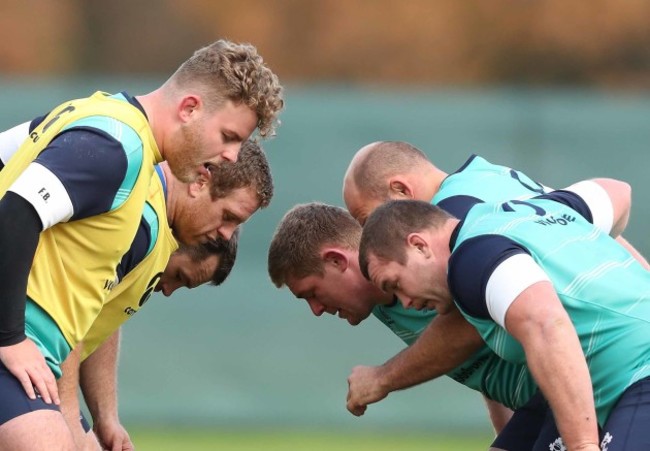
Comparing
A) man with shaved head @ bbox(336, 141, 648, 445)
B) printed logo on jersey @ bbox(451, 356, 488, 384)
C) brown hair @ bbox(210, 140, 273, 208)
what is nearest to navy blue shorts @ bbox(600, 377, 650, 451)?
man with shaved head @ bbox(336, 141, 648, 445)

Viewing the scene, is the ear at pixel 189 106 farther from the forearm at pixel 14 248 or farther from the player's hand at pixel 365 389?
the player's hand at pixel 365 389

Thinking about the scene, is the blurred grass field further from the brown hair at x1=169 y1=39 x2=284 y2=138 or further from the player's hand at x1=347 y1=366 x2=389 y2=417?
the brown hair at x1=169 y1=39 x2=284 y2=138

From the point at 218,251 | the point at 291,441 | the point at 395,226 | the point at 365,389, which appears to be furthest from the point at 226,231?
the point at 291,441

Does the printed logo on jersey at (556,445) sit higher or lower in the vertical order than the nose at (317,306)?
lower

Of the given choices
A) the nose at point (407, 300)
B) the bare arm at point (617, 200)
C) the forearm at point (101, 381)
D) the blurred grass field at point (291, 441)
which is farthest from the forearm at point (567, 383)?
the blurred grass field at point (291, 441)

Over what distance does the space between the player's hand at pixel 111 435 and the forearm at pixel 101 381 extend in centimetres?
3

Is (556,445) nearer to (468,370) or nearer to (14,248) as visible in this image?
(468,370)

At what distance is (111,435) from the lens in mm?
5871

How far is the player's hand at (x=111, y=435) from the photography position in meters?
5.88

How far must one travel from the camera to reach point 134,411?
11.4m

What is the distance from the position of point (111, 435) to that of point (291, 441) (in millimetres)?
4910

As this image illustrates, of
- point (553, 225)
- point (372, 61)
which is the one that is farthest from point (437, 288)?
point (372, 61)

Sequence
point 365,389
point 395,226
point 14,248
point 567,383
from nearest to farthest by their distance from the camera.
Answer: point 567,383
point 14,248
point 395,226
point 365,389

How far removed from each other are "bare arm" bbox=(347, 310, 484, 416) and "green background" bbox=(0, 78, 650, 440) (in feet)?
19.4
